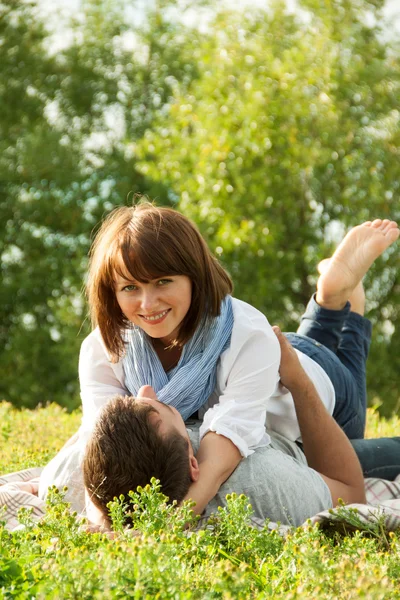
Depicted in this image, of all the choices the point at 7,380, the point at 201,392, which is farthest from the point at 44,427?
the point at 7,380

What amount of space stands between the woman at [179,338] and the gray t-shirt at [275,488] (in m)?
0.07

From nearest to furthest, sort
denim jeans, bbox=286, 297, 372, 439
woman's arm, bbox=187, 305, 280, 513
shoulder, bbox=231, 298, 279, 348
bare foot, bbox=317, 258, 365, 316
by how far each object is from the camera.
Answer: woman's arm, bbox=187, 305, 280, 513 < shoulder, bbox=231, 298, 279, 348 < denim jeans, bbox=286, 297, 372, 439 < bare foot, bbox=317, 258, 365, 316

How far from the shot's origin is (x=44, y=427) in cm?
652

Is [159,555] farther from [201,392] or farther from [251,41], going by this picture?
[251,41]

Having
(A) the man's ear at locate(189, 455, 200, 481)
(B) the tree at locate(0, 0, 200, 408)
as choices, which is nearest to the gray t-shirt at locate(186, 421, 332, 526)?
(A) the man's ear at locate(189, 455, 200, 481)

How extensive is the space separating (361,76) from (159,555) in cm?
1306

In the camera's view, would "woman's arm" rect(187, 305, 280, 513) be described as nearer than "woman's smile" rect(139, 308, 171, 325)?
Yes

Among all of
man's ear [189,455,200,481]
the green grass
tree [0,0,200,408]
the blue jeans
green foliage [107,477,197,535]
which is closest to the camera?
the green grass

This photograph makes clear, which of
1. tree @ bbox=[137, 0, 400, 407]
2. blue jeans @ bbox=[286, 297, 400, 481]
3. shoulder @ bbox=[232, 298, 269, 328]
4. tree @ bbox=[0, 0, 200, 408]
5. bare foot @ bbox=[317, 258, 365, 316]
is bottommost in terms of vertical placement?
tree @ bbox=[0, 0, 200, 408]

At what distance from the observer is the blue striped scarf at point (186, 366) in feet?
13.1

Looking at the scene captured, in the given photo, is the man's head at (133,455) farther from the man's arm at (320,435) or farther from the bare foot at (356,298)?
the bare foot at (356,298)

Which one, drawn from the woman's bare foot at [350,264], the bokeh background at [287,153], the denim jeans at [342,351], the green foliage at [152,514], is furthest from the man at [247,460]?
the bokeh background at [287,153]

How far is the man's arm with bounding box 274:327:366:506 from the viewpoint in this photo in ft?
13.7

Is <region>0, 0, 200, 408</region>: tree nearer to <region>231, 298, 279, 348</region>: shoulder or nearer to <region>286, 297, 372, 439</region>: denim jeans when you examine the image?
<region>286, 297, 372, 439</region>: denim jeans
